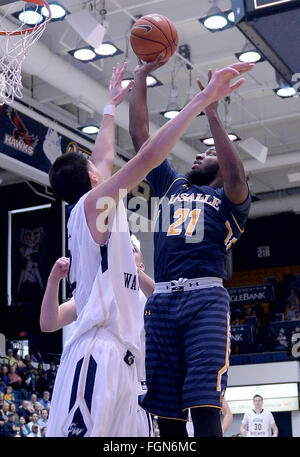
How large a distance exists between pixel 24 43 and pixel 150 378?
172 inches

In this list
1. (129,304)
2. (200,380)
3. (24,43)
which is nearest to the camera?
(129,304)

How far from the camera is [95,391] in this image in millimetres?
3068

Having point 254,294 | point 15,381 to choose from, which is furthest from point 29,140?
point 254,294

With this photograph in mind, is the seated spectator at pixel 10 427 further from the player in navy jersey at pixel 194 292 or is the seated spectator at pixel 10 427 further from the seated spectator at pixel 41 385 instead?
the player in navy jersey at pixel 194 292

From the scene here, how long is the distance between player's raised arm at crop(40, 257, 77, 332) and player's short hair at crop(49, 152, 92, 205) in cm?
49

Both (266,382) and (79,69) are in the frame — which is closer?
(79,69)

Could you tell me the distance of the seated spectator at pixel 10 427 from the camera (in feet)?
41.6

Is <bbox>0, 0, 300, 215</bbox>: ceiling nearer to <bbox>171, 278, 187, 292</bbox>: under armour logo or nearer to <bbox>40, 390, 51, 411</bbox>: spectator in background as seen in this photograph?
<bbox>40, 390, 51, 411</bbox>: spectator in background

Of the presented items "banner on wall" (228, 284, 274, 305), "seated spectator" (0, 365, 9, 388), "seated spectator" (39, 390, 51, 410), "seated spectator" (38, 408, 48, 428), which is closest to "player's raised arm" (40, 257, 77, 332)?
"seated spectator" (38, 408, 48, 428)

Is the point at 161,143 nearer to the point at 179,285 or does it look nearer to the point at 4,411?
the point at 179,285

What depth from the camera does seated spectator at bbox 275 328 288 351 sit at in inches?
843

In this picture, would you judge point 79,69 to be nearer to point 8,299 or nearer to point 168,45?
point 8,299

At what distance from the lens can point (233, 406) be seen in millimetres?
20406

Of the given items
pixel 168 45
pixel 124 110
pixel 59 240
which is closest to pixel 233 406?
pixel 59 240
